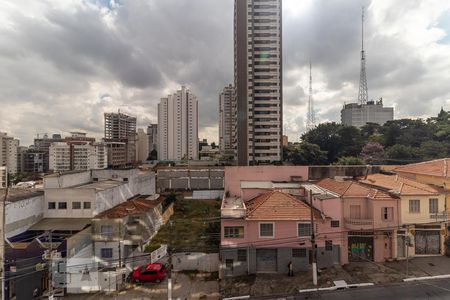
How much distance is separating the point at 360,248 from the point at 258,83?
60732 mm

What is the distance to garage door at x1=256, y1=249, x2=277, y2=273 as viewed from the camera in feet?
60.6

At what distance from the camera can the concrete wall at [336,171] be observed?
32281 mm

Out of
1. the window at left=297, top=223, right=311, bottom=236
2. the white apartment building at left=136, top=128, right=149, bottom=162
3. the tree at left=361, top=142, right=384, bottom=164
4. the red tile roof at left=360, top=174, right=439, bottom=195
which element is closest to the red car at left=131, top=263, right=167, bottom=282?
the window at left=297, top=223, right=311, bottom=236

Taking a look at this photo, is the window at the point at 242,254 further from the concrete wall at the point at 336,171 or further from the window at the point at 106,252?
the concrete wall at the point at 336,171

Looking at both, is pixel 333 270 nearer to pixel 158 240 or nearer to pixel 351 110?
pixel 158 240

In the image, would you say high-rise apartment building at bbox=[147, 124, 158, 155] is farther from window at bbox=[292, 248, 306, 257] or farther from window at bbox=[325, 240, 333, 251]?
window at bbox=[325, 240, 333, 251]

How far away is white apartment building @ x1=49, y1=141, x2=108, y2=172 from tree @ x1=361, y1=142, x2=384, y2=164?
329 ft

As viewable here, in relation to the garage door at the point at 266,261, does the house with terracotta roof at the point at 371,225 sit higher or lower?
higher

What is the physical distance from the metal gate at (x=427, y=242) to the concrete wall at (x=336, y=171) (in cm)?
1269

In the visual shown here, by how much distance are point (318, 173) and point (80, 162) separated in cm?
10591

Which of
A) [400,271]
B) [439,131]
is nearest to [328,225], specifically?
[400,271]

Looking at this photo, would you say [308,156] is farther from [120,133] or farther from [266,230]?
[120,133]

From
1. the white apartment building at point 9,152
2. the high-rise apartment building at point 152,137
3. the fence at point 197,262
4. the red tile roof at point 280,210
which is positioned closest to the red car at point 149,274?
the fence at point 197,262

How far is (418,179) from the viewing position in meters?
27.5
